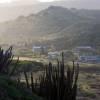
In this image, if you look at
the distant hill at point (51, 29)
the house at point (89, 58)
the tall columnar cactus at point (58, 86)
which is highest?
the distant hill at point (51, 29)

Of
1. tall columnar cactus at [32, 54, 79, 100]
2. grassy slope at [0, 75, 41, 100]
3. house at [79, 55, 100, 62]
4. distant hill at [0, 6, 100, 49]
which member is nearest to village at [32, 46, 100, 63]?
house at [79, 55, 100, 62]

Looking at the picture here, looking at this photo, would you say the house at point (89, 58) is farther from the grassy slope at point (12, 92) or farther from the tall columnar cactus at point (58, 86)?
the grassy slope at point (12, 92)

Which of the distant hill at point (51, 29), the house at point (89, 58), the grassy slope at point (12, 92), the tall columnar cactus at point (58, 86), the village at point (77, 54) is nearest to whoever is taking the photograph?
the grassy slope at point (12, 92)

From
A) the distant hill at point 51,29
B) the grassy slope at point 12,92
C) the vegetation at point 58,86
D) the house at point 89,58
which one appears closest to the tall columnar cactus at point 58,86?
the vegetation at point 58,86

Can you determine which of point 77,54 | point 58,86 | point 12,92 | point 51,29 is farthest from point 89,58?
point 51,29

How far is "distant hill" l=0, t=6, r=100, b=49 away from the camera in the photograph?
8281 cm

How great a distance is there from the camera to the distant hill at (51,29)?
82812 mm

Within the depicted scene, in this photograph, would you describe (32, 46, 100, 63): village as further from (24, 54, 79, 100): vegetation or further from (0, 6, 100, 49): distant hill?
(24, 54, 79, 100): vegetation

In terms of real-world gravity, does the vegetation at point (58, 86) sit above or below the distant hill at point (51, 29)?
below

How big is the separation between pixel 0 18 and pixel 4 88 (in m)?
169

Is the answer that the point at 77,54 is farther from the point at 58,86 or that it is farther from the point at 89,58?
the point at 58,86

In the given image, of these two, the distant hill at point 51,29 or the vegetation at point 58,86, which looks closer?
the vegetation at point 58,86

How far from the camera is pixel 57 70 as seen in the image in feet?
43.0

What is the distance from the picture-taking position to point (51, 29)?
348 ft
